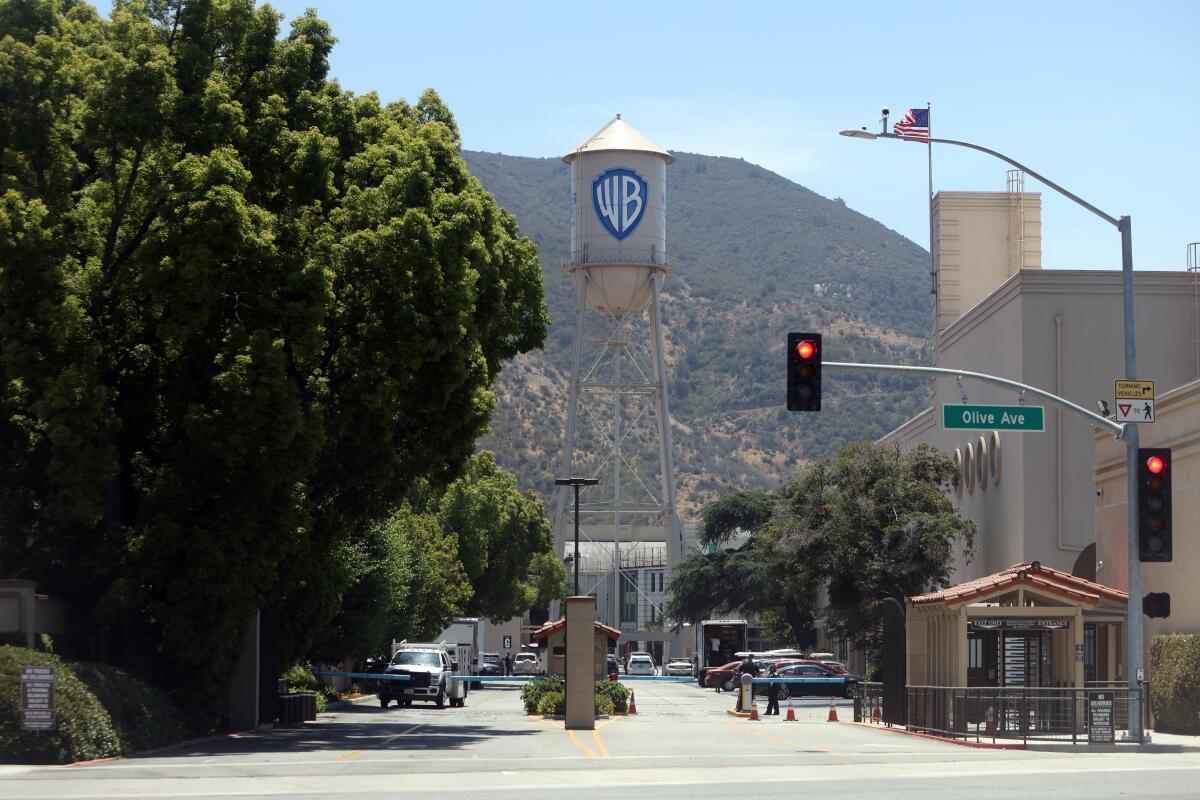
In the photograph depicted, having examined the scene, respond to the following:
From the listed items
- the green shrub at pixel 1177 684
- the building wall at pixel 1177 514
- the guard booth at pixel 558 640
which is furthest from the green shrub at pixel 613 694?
the green shrub at pixel 1177 684

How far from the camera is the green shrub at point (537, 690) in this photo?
46219 mm

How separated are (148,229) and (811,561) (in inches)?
1336

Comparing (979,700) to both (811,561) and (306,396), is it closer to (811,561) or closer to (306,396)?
(306,396)

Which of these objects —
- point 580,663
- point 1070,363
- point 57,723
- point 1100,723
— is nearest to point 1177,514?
point 1100,723

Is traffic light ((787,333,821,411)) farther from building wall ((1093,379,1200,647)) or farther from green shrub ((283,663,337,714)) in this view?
green shrub ((283,663,337,714))

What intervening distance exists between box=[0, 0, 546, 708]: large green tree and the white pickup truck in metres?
17.1

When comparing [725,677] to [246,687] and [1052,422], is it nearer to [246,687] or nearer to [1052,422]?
[1052,422]

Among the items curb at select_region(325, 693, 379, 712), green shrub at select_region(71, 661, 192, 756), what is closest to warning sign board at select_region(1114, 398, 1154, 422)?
green shrub at select_region(71, 661, 192, 756)

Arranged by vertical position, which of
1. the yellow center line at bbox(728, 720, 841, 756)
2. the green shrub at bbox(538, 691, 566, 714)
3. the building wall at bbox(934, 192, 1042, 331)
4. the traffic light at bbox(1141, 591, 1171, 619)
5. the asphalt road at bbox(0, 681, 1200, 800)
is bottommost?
the green shrub at bbox(538, 691, 566, 714)

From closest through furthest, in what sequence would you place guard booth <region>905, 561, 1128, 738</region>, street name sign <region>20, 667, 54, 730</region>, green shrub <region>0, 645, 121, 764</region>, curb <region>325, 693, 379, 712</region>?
street name sign <region>20, 667, 54, 730</region>, green shrub <region>0, 645, 121, 764</region>, guard booth <region>905, 561, 1128, 738</region>, curb <region>325, 693, 379, 712</region>

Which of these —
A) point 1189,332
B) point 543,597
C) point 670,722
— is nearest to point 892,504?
point 1189,332

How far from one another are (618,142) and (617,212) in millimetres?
2826

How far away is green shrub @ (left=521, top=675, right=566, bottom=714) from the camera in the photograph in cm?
4622

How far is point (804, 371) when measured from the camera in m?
25.3
